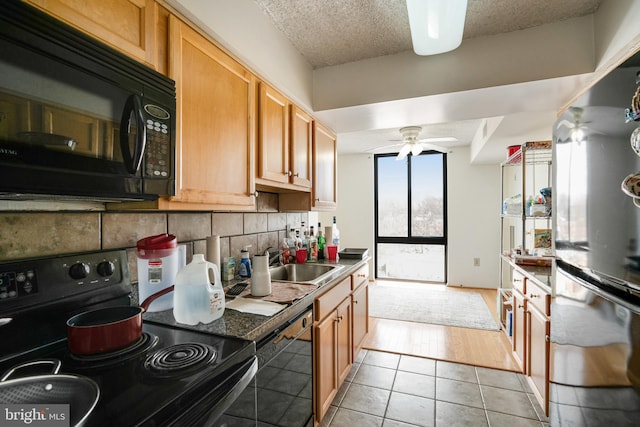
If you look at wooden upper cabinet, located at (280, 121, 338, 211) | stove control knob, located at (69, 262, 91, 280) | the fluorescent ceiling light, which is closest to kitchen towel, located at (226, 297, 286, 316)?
stove control knob, located at (69, 262, 91, 280)

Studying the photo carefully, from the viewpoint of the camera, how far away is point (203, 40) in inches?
50.0

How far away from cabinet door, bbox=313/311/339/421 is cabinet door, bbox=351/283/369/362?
0.44 metres

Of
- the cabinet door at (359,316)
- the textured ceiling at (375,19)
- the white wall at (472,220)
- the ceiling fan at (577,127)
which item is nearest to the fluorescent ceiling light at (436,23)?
the textured ceiling at (375,19)

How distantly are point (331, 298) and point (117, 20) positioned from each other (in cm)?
160

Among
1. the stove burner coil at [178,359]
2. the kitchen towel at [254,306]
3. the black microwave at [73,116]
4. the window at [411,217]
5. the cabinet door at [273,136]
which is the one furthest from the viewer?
the window at [411,217]

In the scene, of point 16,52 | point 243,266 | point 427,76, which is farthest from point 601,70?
point 16,52

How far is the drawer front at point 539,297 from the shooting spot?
5.68ft

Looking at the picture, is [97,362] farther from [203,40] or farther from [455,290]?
[455,290]

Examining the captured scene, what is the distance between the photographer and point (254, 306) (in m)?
1.27

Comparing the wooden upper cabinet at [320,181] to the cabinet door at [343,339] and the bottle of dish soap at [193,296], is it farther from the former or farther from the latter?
the bottle of dish soap at [193,296]

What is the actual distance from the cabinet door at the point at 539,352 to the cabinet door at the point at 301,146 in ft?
5.82

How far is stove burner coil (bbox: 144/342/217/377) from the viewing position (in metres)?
0.76

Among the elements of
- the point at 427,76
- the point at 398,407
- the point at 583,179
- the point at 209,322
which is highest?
the point at 427,76

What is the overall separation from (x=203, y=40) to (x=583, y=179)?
1.60 meters
